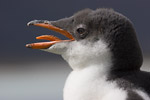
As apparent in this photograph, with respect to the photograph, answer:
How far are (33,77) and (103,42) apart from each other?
406 cm

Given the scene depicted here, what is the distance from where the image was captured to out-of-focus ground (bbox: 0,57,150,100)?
4.64 m

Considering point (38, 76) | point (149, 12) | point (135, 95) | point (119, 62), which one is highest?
point (38, 76)

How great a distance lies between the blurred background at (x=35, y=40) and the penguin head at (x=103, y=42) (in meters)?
2.21

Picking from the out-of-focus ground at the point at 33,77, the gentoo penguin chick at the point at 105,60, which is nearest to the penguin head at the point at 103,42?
the gentoo penguin chick at the point at 105,60

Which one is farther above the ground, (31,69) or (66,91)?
(31,69)

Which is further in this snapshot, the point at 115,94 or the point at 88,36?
the point at 88,36

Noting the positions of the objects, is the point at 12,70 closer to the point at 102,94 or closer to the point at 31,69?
the point at 31,69

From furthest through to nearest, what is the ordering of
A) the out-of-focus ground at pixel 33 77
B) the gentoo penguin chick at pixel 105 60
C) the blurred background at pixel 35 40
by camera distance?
the out-of-focus ground at pixel 33 77, the blurred background at pixel 35 40, the gentoo penguin chick at pixel 105 60

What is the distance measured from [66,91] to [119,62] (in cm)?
21

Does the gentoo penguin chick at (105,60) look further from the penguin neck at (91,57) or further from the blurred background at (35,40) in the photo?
the blurred background at (35,40)

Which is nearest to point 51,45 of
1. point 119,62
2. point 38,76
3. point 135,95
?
point 119,62

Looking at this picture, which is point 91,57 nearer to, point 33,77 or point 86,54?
point 86,54

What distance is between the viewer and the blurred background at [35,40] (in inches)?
168

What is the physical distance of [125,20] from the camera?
1.36 m
